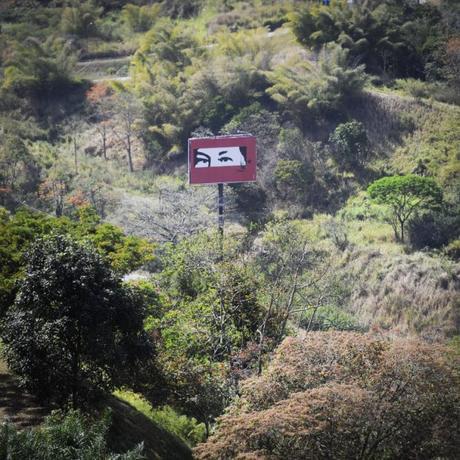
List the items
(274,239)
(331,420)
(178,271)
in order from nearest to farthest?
(331,420), (178,271), (274,239)

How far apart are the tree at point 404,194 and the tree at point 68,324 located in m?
17.1

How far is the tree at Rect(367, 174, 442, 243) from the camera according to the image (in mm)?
28953

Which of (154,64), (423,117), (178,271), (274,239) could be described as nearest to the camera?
(178,271)

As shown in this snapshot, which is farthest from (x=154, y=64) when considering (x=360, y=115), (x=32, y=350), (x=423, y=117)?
(x=32, y=350)

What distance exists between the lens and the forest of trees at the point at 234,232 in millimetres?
12891

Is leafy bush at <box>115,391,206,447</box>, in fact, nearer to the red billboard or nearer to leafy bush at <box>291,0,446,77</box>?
the red billboard

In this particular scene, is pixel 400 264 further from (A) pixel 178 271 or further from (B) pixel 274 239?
(A) pixel 178 271

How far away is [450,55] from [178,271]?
23.0 metres

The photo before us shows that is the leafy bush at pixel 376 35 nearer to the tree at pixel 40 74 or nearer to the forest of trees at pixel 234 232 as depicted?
the forest of trees at pixel 234 232

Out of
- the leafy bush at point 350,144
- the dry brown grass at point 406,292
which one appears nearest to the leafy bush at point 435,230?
the dry brown grass at point 406,292

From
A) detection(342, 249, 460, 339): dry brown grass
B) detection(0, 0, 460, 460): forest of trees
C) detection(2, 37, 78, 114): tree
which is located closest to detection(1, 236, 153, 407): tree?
detection(0, 0, 460, 460): forest of trees

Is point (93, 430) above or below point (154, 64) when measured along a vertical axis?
below

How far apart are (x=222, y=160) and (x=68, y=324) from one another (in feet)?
52.9

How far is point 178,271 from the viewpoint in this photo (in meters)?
20.3
